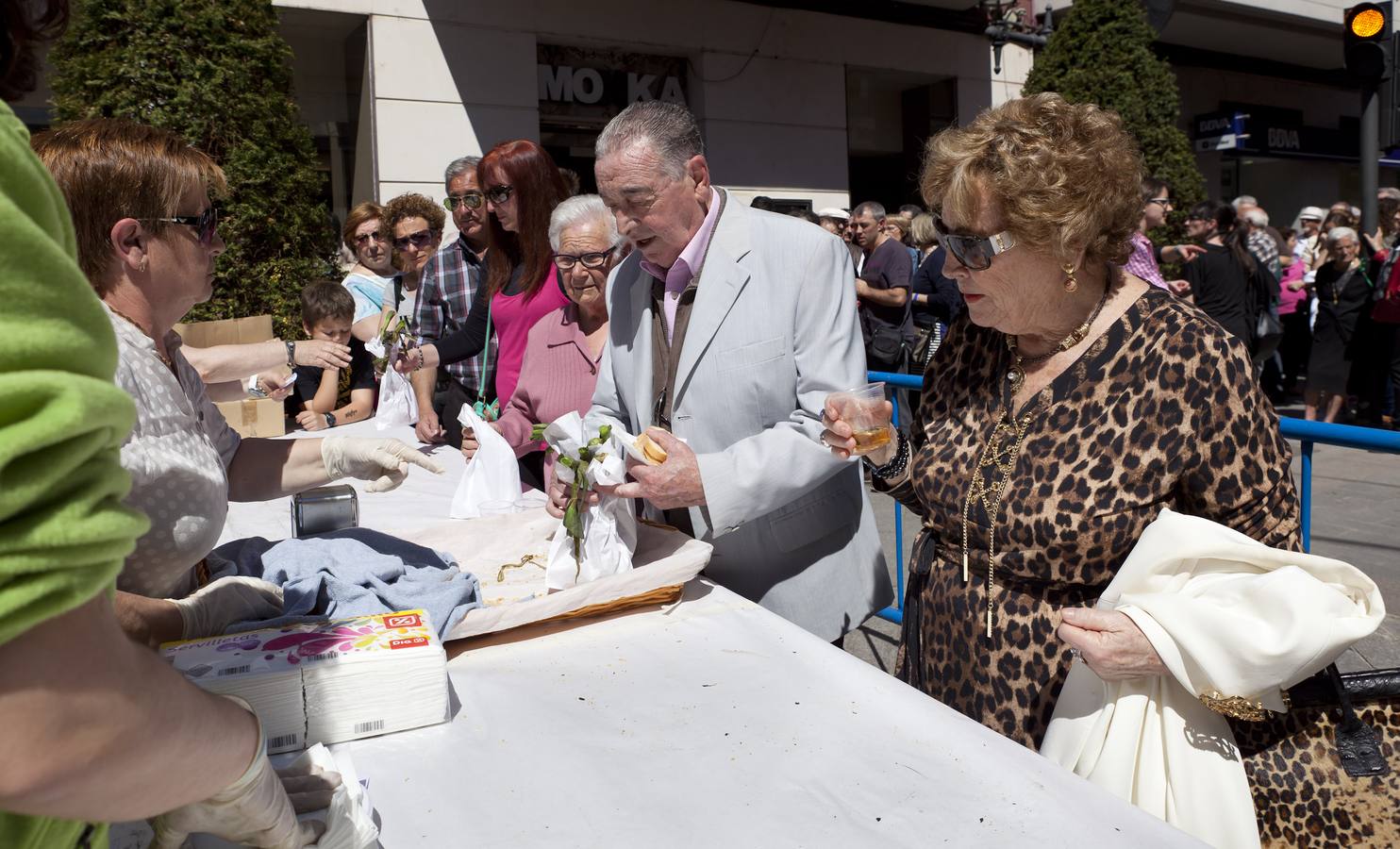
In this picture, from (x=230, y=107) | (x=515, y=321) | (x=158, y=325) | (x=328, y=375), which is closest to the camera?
(x=158, y=325)

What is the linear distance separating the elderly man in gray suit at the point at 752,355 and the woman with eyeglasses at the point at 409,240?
11.8ft

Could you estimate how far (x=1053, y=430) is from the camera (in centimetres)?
204

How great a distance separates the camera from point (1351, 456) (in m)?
2.93

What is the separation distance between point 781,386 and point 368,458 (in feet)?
3.34

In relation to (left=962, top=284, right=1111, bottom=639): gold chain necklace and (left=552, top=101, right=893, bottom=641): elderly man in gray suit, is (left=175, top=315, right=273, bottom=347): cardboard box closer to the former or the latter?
(left=552, top=101, right=893, bottom=641): elderly man in gray suit

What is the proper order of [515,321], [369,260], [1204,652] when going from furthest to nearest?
[369,260], [515,321], [1204,652]

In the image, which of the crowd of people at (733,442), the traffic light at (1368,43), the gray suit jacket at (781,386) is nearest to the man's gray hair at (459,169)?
the crowd of people at (733,442)

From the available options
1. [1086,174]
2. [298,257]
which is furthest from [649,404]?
[298,257]

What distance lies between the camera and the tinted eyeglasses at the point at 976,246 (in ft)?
6.86

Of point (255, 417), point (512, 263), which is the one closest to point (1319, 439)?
point (512, 263)

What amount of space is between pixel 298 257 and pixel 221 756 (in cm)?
783

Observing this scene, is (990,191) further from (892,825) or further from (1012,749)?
(892,825)

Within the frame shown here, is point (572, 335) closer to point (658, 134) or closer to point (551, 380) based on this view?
point (551, 380)

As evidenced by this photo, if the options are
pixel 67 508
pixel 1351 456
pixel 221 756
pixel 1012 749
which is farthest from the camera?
pixel 1351 456
